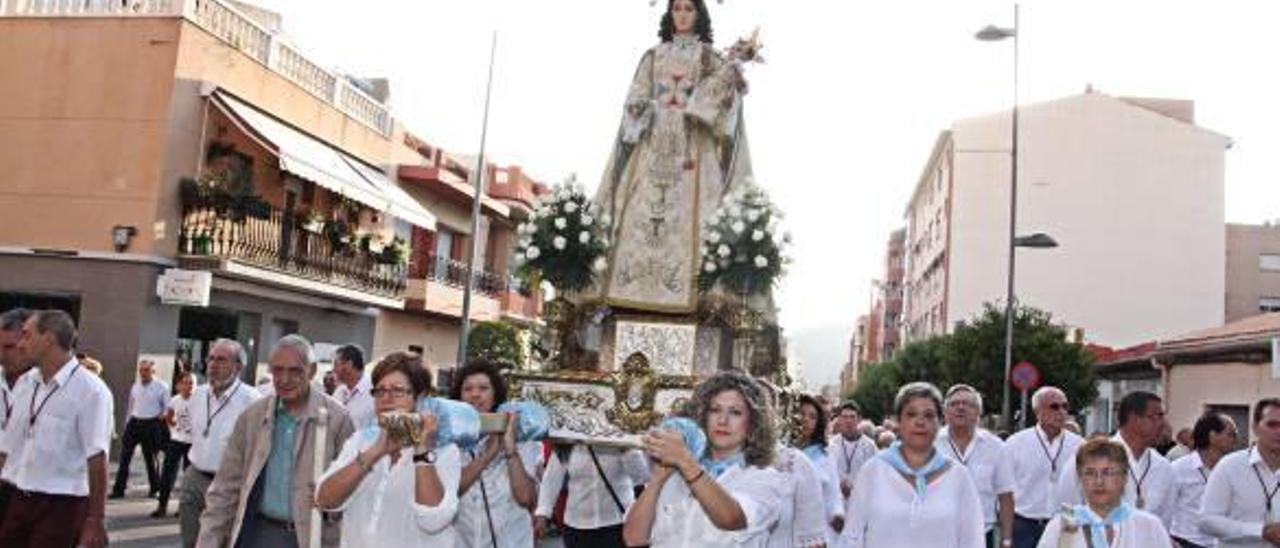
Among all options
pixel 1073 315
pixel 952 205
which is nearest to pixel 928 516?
pixel 1073 315

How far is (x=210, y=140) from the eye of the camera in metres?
22.1

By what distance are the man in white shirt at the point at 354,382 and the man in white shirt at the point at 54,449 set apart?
3.00m

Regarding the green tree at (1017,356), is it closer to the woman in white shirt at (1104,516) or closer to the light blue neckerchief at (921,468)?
the light blue neckerchief at (921,468)

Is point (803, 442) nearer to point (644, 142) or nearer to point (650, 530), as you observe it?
point (644, 142)

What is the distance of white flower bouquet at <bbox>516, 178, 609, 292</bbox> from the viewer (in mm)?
8555

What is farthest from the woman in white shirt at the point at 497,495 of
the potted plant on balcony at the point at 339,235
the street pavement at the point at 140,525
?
the potted plant on balcony at the point at 339,235

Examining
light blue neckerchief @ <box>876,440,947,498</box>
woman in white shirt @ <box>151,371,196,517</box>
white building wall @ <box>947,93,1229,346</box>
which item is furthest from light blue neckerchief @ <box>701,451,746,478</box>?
white building wall @ <box>947,93,1229,346</box>

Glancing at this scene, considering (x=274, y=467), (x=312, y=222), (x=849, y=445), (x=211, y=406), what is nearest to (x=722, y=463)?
(x=274, y=467)

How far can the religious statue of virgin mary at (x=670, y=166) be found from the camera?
857 centimetres

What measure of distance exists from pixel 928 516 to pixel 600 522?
2.66m

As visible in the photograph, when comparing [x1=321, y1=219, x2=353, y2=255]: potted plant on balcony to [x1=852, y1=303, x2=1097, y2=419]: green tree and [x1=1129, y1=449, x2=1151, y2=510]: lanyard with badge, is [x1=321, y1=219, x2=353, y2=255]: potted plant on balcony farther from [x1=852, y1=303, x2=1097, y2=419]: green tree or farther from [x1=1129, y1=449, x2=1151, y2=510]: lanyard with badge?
[x1=1129, y1=449, x2=1151, y2=510]: lanyard with badge

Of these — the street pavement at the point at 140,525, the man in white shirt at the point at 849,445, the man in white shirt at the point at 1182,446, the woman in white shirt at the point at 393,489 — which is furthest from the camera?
the man in white shirt at the point at 1182,446

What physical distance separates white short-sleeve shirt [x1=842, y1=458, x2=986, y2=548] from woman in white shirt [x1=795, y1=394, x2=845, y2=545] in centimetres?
252

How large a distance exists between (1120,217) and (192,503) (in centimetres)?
4616
